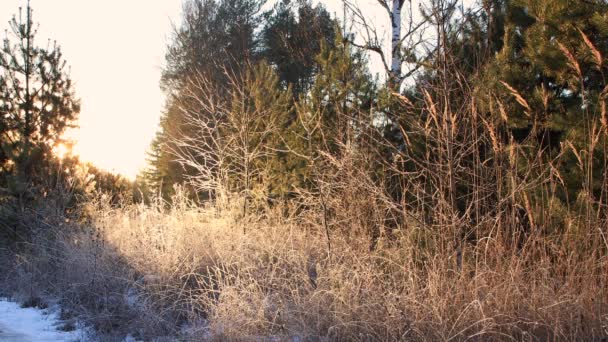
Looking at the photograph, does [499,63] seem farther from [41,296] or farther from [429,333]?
[41,296]

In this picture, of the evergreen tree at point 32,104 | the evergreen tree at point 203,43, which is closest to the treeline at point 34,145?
the evergreen tree at point 32,104

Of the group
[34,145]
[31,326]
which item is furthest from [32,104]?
[31,326]

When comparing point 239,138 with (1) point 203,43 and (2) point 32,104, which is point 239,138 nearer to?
(2) point 32,104

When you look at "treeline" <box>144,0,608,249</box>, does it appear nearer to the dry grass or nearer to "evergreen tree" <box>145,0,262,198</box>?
the dry grass

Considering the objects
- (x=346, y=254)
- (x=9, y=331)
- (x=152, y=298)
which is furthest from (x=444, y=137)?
(x=9, y=331)

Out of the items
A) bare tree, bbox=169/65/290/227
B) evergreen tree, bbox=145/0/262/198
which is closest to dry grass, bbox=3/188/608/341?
bare tree, bbox=169/65/290/227

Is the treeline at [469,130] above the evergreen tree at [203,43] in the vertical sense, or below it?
below

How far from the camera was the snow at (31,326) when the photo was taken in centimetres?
503

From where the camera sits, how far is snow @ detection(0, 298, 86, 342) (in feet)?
16.5

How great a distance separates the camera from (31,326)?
555 cm

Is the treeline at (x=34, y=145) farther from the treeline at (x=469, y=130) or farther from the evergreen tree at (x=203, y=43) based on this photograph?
the evergreen tree at (x=203, y=43)

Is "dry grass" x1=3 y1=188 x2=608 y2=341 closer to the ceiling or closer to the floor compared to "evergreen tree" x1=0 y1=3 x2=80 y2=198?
closer to the floor

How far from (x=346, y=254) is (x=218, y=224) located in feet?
12.5

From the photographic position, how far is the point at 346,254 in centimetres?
468
